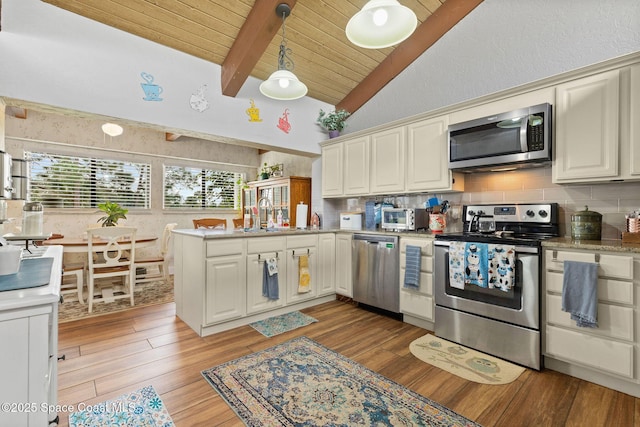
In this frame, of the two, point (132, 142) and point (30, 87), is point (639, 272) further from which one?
point (132, 142)

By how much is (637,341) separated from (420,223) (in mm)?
1810

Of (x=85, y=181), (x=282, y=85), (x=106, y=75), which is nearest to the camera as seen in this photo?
(x=282, y=85)

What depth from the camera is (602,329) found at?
1.91 meters

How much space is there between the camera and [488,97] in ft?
8.74

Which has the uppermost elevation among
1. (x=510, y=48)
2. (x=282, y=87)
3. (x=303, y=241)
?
(x=510, y=48)

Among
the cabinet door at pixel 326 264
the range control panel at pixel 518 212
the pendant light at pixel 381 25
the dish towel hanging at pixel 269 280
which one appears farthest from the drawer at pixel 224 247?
the range control panel at pixel 518 212

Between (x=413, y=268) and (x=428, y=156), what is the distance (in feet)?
3.79

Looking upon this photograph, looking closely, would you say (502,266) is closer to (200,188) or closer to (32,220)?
(32,220)

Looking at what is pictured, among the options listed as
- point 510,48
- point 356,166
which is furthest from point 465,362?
point 510,48

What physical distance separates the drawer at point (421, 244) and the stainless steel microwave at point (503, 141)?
75 cm

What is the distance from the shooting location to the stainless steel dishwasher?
10.3 feet

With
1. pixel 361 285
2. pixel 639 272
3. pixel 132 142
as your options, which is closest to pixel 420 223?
pixel 361 285

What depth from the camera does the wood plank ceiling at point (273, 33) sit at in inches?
104

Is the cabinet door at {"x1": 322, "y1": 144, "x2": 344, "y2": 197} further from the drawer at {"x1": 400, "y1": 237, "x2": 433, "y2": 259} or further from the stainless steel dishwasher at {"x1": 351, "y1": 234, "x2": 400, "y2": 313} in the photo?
the drawer at {"x1": 400, "y1": 237, "x2": 433, "y2": 259}
